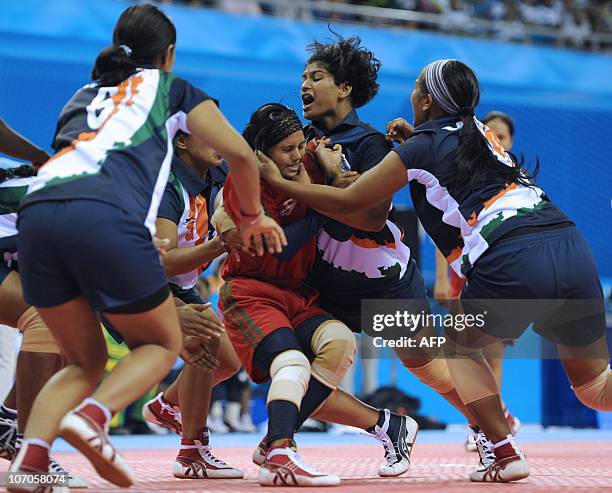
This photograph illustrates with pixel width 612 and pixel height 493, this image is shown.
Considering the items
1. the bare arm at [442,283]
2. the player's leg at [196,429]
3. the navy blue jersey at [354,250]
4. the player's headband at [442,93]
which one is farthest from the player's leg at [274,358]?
the bare arm at [442,283]

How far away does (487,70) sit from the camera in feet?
39.1

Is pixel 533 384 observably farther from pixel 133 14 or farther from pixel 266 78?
pixel 133 14

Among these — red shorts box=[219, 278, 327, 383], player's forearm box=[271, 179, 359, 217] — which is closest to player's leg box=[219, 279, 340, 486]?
red shorts box=[219, 278, 327, 383]

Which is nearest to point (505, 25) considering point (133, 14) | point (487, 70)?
point (487, 70)

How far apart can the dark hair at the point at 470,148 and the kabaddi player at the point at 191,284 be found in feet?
3.55

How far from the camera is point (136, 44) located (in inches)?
125

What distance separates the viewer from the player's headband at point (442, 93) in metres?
3.82

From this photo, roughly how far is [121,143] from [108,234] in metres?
0.33

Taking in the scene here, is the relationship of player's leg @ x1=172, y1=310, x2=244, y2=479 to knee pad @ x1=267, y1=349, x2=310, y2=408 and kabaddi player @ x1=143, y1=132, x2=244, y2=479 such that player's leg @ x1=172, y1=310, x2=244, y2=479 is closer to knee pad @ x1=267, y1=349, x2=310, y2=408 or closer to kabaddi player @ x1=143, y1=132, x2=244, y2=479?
kabaddi player @ x1=143, y1=132, x2=244, y2=479

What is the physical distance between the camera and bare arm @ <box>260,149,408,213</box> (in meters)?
3.64

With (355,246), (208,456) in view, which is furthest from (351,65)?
(208,456)

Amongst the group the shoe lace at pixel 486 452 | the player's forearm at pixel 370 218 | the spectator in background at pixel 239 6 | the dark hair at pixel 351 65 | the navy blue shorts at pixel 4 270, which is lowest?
the shoe lace at pixel 486 452

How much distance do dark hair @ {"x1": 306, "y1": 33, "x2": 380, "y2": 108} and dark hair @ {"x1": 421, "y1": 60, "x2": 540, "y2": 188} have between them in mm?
561

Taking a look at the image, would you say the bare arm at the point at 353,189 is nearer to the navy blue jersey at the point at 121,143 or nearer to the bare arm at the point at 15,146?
the navy blue jersey at the point at 121,143
